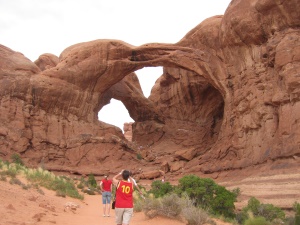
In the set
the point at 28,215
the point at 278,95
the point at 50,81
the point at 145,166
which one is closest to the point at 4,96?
the point at 50,81

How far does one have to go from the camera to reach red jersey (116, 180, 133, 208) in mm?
6691

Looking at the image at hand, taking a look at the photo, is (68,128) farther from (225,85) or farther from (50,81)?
(225,85)

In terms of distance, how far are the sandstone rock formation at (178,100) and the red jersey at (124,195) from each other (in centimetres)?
1390

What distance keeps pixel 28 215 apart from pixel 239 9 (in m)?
20.0

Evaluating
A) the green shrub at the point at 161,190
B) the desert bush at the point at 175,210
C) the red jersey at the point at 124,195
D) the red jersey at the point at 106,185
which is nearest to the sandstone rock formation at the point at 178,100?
the green shrub at the point at 161,190

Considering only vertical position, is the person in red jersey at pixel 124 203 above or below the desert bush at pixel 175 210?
above

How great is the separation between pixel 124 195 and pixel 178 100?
106ft

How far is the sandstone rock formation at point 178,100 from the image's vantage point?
71.2 feet

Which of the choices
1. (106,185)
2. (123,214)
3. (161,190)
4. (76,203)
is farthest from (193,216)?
(161,190)

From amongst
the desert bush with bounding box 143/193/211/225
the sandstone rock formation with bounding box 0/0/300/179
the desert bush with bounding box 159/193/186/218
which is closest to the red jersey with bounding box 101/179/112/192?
the desert bush with bounding box 143/193/211/225

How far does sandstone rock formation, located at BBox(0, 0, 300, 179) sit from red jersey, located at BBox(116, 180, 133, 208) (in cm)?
1390

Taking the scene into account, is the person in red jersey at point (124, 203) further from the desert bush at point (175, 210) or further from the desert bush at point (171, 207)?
the desert bush at point (171, 207)

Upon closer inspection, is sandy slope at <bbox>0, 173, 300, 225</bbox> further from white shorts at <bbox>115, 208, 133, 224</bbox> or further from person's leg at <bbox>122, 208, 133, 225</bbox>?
person's leg at <bbox>122, 208, 133, 225</bbox>

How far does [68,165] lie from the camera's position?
3152 cm
